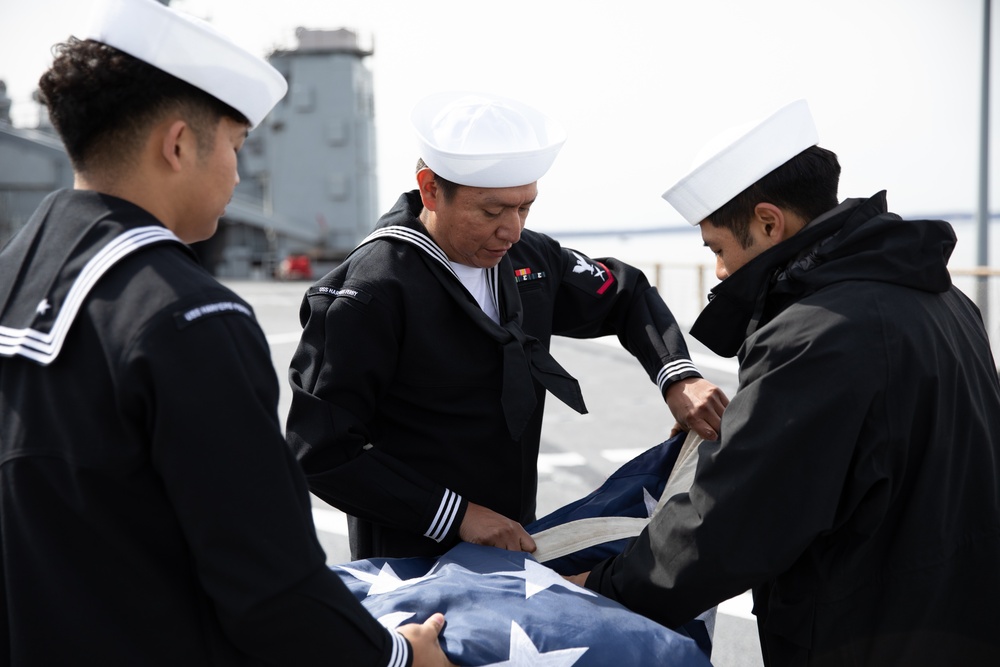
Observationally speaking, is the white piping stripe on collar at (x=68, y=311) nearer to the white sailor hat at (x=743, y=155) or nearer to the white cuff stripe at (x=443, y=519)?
the white cuff stripe at (x=443, y=519)

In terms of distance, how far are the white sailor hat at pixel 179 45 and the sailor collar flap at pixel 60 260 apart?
0.76 feet

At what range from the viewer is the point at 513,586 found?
194cm

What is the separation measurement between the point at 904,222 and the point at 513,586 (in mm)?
1196

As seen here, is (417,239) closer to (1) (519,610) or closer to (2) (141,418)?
Answer: (1) (519,610)

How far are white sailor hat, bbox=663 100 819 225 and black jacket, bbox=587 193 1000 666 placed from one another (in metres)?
0.22

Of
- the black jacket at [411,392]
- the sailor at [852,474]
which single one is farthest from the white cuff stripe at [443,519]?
the sailor at [852,474]

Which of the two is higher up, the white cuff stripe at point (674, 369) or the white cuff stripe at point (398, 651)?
the white cuff stripe at point (674, 369)

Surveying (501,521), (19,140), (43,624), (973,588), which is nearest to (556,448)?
(501,521)

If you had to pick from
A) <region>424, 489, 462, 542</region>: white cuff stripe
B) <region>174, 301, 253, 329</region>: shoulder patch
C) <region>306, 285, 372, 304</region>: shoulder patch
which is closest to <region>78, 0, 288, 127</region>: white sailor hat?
<region>174, 301, 253, 329</region>: shoulder patch

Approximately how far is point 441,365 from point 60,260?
1240mm

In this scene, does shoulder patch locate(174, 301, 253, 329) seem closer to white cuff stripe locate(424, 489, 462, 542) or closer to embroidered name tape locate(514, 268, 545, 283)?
white cuff stripe locate(424, 489, 462, 542)

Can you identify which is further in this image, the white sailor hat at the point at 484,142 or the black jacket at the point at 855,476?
the white sailor hat at the point at 484,142

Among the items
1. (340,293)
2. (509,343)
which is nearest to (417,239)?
(340,293)

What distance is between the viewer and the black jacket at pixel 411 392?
2.26 m
